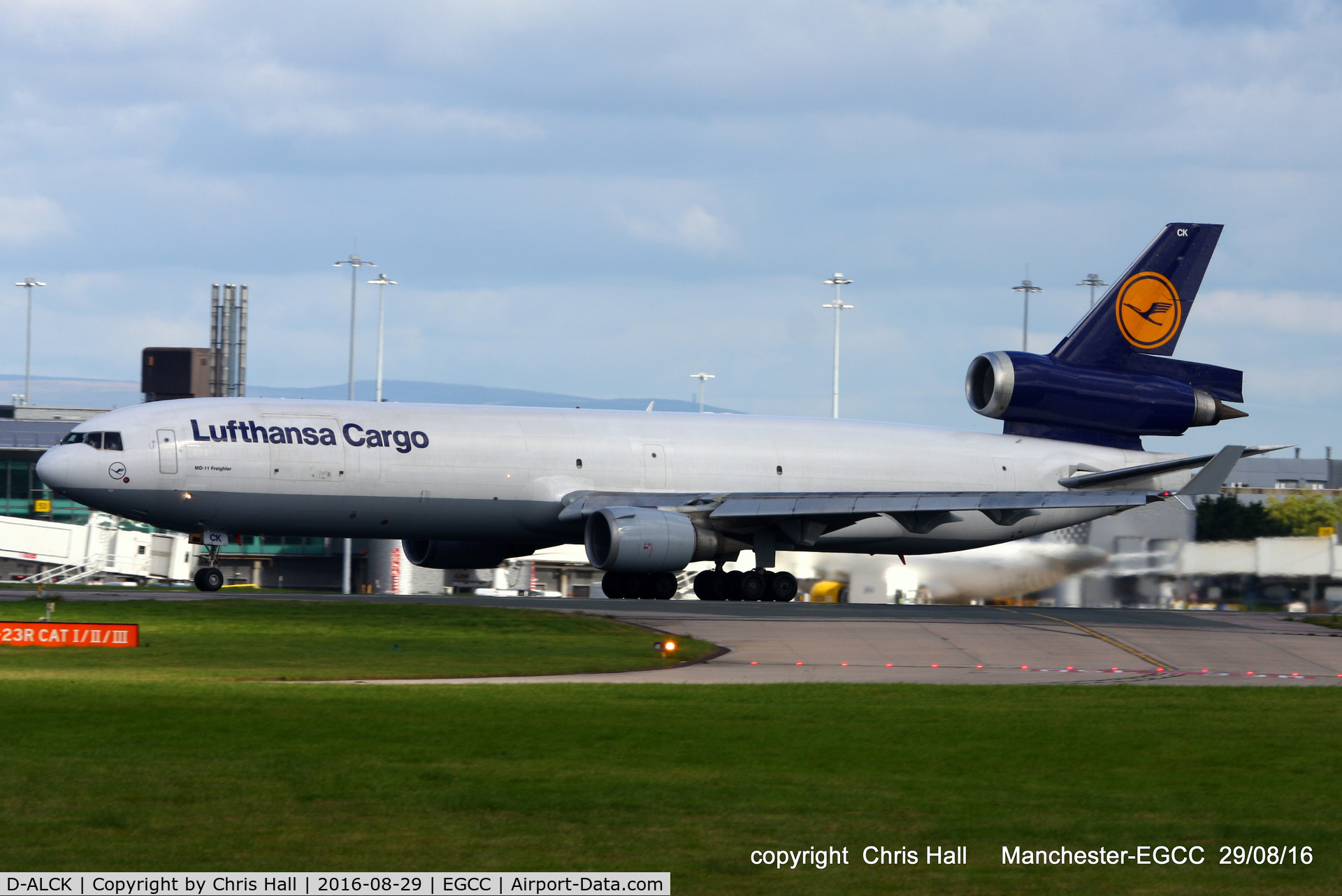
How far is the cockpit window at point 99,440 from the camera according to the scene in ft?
114

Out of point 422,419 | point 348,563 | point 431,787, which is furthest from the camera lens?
point 348,563

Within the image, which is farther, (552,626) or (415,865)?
(552,626)

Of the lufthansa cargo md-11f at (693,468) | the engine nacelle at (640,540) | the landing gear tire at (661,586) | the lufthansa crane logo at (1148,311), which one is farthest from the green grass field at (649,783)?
the lufthansa crane logo at (1148,311)

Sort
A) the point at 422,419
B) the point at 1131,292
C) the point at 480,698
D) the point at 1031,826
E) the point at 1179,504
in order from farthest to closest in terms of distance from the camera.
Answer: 1. the point at 1131,292
2. the point at 1179,504
3. the point at 422,419
4. the point at 480,698
5. the point at 1031,826

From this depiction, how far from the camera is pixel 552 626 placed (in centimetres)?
2689

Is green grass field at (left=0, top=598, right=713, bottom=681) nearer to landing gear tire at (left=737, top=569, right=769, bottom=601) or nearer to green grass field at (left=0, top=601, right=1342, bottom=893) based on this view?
green grass field at (left=0, top=601, right=1342, bottom=893)

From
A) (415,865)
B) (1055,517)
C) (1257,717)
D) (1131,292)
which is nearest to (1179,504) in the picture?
(1055,517)

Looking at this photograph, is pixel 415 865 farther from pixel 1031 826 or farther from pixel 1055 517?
pixel 1055 517

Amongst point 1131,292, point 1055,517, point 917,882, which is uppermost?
point 1131,292

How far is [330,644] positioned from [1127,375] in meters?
27.9

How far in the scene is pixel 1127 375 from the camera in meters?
43.8

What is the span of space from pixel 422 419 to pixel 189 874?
29765 mm

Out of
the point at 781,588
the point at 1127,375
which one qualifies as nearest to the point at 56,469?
the point at 781,588
